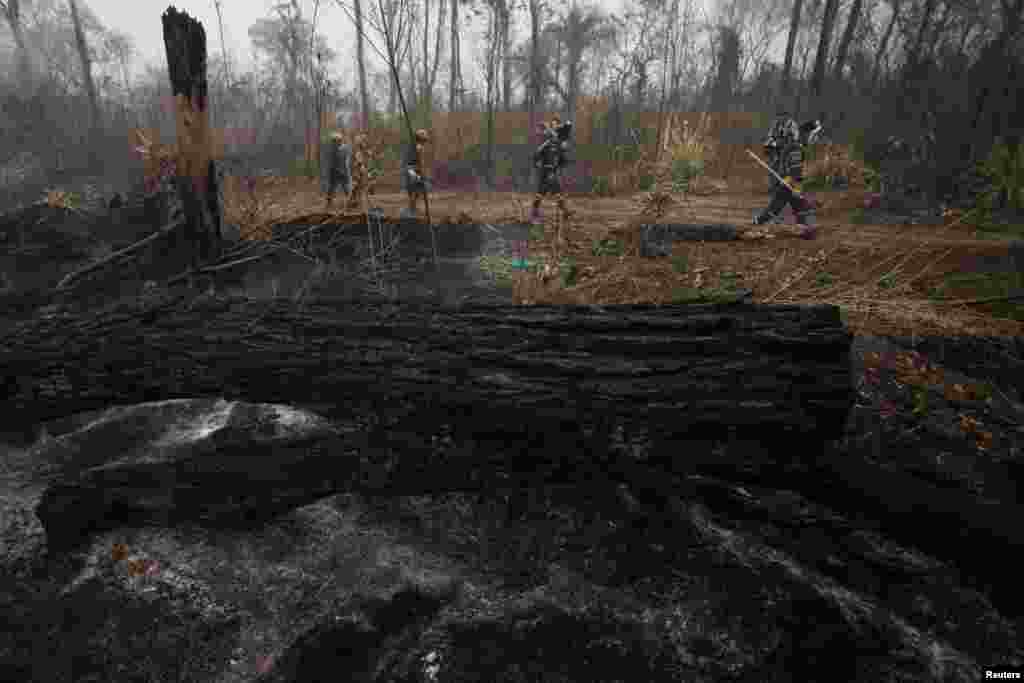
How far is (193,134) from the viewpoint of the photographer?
12.6ft

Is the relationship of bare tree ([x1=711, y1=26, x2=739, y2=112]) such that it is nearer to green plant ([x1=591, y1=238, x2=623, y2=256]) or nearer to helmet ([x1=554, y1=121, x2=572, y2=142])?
helmet ([x1=554, y1=121, x2=572, y2=142])

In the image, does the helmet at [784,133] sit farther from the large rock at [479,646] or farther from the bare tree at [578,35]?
the bare tree at [578,35]

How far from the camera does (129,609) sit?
2.14 meters

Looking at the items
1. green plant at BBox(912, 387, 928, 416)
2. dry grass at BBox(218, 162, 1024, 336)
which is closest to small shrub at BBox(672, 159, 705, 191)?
dry grass at BBox(218, 162, 1024, 336)

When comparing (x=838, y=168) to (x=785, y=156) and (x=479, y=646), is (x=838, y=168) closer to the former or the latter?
(x=785, y=156)

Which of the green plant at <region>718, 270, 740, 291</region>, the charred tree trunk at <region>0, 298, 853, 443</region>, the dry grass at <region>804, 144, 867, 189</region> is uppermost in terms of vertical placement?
the dry grass at <region>804, 144, 867, 189</region>

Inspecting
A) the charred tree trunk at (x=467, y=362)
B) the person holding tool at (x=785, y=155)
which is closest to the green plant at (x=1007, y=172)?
the person holding tool at (x=785, y=155)

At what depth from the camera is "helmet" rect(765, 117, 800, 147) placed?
6.49m

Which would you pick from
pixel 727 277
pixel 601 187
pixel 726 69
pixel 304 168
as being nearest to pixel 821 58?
pixel 726 69

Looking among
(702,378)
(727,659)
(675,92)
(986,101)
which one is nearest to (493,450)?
(702,378)

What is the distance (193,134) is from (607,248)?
3612 mm

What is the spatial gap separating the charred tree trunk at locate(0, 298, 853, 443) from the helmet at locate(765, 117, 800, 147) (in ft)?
17.8

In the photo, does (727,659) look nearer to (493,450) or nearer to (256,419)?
(493,450)

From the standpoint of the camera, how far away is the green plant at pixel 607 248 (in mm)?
4938
